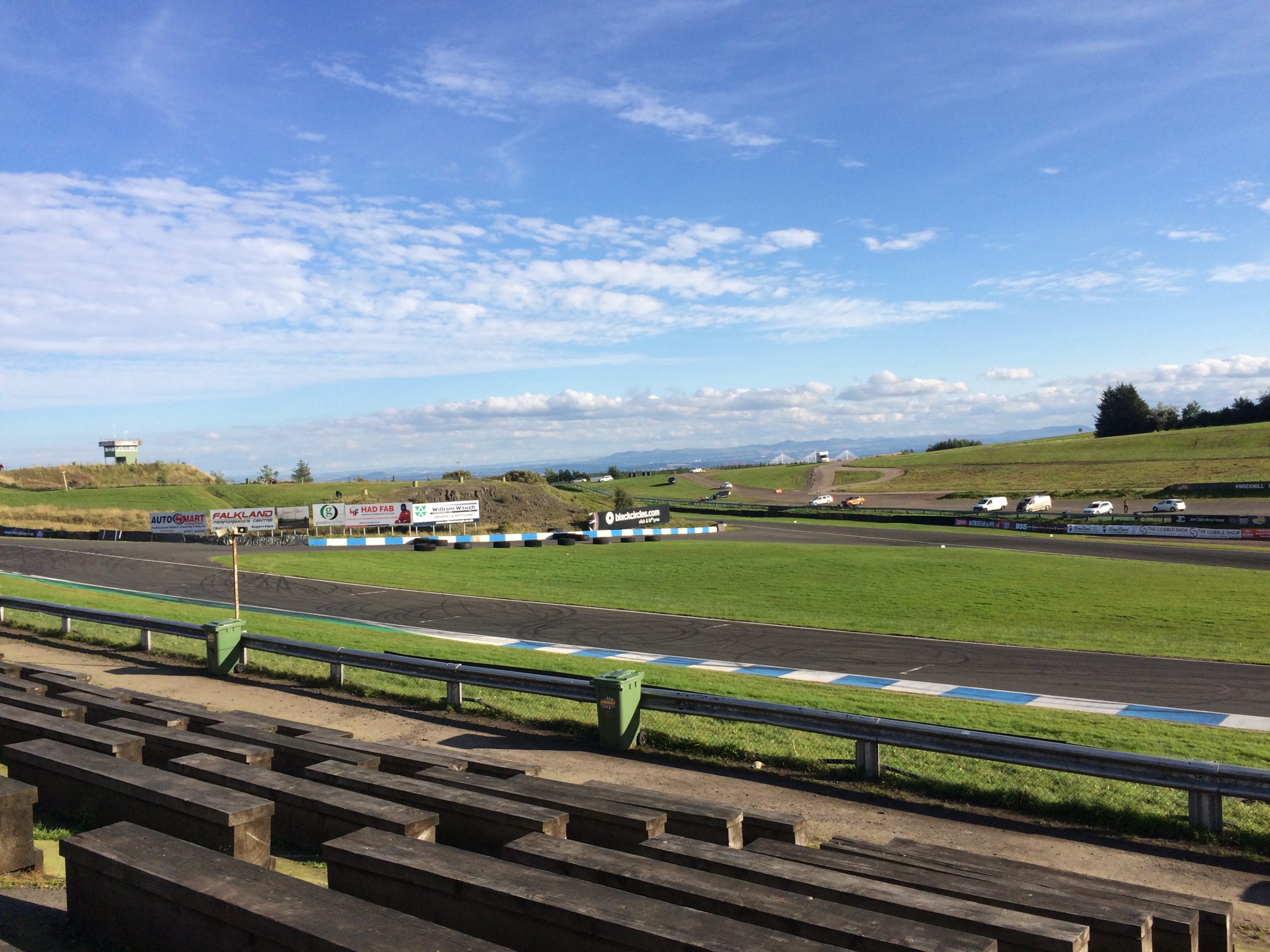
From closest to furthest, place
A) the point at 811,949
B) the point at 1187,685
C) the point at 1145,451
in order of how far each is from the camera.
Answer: the point at 811,949
the point at 1187,685
the point at 1145,451

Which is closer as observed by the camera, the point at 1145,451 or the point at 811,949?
the point at 811,949

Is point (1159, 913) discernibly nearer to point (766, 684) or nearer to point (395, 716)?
point (395, 716)

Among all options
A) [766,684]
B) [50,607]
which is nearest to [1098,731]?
[766,684]

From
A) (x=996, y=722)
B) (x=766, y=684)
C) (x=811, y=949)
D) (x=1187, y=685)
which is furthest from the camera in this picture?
(x=1187, y=685)

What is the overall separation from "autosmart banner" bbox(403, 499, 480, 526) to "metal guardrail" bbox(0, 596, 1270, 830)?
4329 centimetres

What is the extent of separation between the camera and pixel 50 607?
16281 millimetres

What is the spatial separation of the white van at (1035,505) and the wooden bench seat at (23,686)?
72.3m

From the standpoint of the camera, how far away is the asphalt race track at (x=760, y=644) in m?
16.1

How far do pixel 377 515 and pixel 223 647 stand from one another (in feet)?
136

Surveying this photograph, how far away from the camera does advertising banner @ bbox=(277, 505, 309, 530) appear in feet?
173

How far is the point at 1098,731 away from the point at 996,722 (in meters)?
1.24

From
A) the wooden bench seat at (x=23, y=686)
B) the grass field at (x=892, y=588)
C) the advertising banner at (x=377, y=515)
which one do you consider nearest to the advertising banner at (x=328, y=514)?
the advertising banner at (x=377, y=515)

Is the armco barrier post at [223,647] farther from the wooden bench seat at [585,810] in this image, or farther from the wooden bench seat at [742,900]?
the wooden bench seat at [742,900]

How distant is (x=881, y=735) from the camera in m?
8.32
